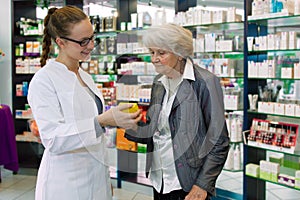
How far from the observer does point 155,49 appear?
123 cm

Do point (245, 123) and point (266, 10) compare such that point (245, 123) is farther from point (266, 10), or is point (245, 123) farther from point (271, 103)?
point (266, 10)

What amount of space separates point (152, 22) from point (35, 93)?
0.52 metres

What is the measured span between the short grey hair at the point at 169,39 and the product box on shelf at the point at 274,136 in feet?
7.92

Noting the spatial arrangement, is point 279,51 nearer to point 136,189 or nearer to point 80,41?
point 136,189

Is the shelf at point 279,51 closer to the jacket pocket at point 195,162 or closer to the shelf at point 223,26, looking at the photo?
the shelf at point 223,26

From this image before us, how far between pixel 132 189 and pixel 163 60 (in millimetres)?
3451

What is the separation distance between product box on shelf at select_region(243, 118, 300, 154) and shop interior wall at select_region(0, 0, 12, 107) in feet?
11.6

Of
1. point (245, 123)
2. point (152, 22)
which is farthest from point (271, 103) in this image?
point (152, 22)

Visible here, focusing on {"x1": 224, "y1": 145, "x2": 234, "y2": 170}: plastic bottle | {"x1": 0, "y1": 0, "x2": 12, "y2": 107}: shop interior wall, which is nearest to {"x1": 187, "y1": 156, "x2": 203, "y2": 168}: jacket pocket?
{"x1": 224, "y1": 145, "x2": 234, "y2": 170}: plastic bottle

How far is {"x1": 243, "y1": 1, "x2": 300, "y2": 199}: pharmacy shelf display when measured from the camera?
11.2 ft

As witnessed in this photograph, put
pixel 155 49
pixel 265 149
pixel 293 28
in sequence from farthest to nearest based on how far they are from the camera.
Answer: pixel 265 149
pixel 293 28
pixel 155 49

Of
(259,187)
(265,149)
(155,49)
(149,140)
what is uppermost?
(155,49)

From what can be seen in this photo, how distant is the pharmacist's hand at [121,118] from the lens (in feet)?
3.81

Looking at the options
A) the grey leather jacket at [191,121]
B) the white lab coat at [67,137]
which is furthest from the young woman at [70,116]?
the grey leather jacket at [191,121]
